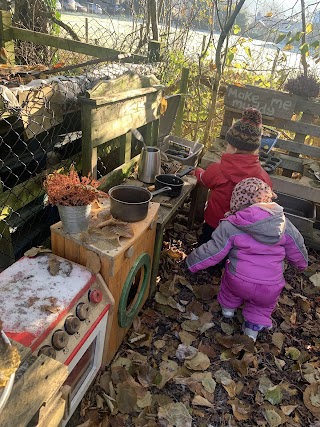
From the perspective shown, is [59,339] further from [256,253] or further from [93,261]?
[256,253]

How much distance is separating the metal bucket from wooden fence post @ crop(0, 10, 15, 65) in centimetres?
370

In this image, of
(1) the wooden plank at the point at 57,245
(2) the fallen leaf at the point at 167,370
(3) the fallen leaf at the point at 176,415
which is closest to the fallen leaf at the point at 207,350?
(2) the fallen leaf at the point at 167,370

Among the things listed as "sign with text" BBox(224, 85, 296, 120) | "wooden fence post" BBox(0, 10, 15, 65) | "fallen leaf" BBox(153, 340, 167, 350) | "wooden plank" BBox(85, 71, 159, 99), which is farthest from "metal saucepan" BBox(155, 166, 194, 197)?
"wooden fence post" BBox(0, 10, 15, 65)

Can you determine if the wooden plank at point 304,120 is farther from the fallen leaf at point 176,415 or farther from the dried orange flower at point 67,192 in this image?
the fallen leaf at point 176,415

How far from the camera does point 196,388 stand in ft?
8.09

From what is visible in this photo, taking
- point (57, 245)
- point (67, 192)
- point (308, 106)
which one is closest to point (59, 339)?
point (57, 245)

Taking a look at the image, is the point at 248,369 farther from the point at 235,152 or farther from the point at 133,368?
the point at 235,152

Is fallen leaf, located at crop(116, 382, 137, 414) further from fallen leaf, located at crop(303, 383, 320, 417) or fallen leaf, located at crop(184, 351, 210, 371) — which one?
fallen leaf, located at crop(303, 383, 320, 417)

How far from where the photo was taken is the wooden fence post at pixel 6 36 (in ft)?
15.3

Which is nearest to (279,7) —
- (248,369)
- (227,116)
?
(227,116)

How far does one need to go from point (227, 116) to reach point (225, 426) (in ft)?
12.3

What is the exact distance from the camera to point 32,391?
1250mm

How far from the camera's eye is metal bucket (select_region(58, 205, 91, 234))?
2051mm

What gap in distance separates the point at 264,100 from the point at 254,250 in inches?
103
